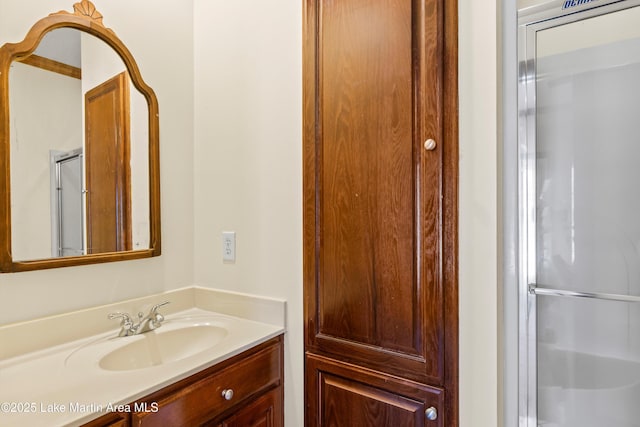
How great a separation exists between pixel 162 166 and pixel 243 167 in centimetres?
36

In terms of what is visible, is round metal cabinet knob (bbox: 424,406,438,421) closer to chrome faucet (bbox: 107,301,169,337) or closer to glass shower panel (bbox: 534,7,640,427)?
glass shower panel (bbox: 534,7,640,427)

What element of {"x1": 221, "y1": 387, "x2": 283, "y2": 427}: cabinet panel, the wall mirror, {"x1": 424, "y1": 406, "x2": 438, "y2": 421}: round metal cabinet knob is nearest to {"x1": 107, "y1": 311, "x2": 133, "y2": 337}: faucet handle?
the wall mirror

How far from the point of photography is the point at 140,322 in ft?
4.50

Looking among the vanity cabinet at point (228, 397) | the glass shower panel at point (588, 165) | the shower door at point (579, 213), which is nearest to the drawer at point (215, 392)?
the vanity cabinet at point (228, 397)

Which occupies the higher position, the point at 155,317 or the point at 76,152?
the point at 76,152

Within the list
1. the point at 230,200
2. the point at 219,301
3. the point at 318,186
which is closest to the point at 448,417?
the point at 318,186

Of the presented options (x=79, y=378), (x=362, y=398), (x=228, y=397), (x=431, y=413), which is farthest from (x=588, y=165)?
(x=79, y=378)

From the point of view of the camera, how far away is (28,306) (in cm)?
116

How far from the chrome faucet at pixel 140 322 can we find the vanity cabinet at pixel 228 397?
0.40m

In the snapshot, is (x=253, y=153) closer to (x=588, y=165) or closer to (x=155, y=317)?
(x=155, y=317)

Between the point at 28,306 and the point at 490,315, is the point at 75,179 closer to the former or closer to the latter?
the point at 28,306

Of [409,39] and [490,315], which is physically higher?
[409,39]

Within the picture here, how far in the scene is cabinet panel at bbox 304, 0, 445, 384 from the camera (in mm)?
1075

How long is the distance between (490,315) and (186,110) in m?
1.47
